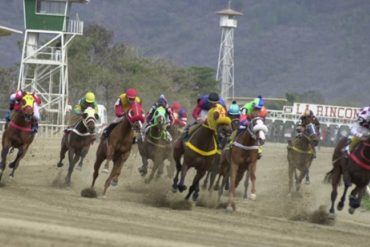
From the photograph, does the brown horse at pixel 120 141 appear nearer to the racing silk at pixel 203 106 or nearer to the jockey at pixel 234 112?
the racing silk at pixel 203 106

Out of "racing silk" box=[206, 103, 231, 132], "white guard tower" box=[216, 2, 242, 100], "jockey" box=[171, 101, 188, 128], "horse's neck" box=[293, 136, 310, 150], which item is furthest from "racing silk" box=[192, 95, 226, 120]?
"white guard tower" box=[216, 2, 242, 100]

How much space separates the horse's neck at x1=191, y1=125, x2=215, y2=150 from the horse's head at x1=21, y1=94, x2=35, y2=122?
107 inches

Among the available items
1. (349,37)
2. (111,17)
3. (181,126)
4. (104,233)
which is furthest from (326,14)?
(104,233)

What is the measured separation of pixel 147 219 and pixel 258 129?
4.22 meters

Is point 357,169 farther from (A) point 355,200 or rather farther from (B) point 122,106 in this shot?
(B) point 122,106

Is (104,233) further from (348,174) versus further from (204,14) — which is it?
(204,14)

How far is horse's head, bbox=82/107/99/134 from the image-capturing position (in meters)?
21.4

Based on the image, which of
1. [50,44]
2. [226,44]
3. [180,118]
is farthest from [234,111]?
[226,44]

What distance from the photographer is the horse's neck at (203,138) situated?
1839 cm

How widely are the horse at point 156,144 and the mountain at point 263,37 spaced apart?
112 meters

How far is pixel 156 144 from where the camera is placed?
23.3m

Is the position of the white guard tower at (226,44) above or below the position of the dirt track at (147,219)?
above

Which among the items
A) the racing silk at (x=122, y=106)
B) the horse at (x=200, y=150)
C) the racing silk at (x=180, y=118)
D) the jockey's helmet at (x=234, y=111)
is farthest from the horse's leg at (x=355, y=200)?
the racing silk at (x=180, y=118)

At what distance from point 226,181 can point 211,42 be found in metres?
144
